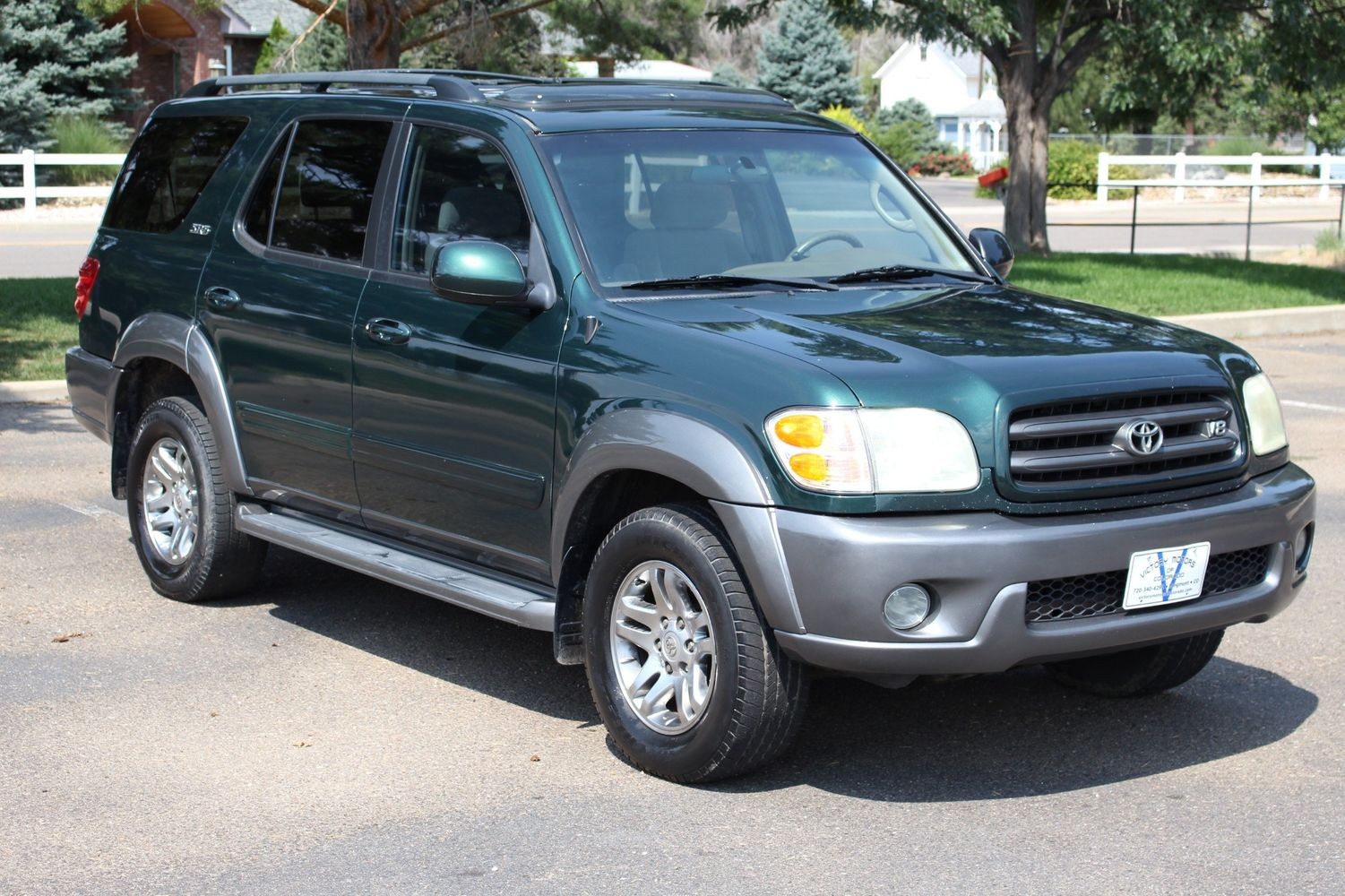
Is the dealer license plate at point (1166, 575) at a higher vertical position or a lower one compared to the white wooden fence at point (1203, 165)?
lower

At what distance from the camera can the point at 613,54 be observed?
22.4 metres

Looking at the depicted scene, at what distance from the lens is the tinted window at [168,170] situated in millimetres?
7055

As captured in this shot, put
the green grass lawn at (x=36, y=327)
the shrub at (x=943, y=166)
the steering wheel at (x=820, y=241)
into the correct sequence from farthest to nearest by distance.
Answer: the shrub at (x=943, y=166)
the green grass lawn at (x=36, y=327)
the steering wheel at (x=820, y=241)

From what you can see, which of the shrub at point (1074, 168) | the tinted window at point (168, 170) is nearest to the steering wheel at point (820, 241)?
the tinted window at point (168, 170)

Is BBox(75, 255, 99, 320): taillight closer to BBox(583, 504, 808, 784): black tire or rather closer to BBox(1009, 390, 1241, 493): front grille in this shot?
BBox(583, 504, 808, 784): black tire

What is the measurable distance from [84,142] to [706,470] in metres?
32.1

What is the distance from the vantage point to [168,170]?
728 cm

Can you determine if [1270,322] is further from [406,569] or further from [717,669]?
[717,669]

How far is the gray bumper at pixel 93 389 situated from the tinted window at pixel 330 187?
1.28m

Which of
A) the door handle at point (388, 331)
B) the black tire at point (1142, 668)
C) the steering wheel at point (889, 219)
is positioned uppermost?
the steering wheel at point (889, 219)

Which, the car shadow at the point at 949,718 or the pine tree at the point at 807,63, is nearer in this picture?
the car shadow at the point at 949,718

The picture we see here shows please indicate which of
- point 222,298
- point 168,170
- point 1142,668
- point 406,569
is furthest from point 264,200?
point 1142,668

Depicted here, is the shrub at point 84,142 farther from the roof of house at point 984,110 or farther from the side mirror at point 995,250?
the roof of house at point 984,110

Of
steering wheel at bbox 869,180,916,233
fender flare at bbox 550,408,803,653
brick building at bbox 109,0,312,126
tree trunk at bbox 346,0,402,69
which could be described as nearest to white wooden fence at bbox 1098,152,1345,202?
brick building at bbox 109,0,312,126
